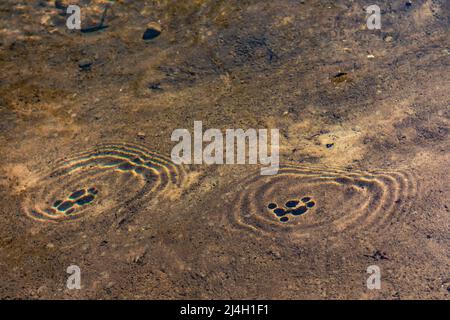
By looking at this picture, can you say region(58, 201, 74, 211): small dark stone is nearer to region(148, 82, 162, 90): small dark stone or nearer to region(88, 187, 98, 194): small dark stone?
region(88, 187, 98, 194): small dark stone

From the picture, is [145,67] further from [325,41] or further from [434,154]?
[434,154]

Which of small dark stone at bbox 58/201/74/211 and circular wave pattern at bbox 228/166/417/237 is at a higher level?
circular wave pattern at bbox 228/166/417/237

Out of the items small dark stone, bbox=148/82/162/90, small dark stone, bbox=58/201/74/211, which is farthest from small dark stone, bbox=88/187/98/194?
small dark stone, bbox=148/82/162/90

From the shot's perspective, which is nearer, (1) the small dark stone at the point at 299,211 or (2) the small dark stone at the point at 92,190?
(1) the small dark stone at the point at 299,211

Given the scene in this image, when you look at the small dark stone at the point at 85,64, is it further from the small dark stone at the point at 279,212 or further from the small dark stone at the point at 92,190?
the small dark stone at the point at 279,212

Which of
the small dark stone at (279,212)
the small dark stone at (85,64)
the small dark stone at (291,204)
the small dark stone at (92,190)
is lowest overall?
the small dark stone at (92,190)

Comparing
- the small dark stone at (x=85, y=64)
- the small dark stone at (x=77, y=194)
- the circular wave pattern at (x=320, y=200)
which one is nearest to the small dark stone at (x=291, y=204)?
the circular wave pattern at (x=320, y=200)

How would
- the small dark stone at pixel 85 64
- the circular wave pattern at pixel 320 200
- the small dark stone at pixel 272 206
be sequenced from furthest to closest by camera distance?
the small dark stone at pixel 85 64, the small dark stone at pixel 272 206, the circular wave pattern at pixel 320 200
